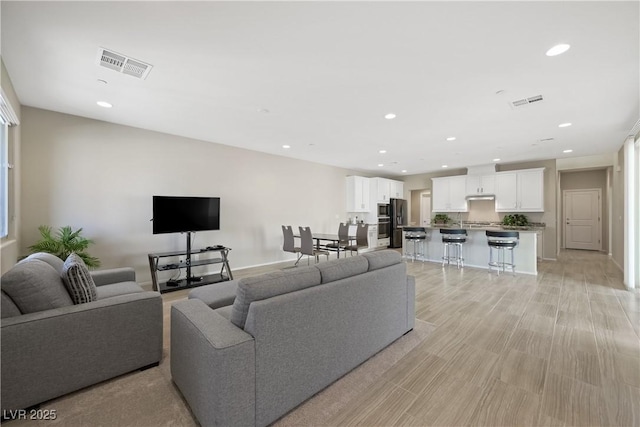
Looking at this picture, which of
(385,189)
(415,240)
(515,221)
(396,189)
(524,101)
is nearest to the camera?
(524,101)

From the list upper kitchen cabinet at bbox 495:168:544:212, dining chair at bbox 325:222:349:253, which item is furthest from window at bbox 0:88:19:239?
upper kitchen cabinet at bbox 495:168:544:212

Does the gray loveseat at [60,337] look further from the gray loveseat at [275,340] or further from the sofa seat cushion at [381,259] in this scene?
the sofa seat cushion at [381,259]

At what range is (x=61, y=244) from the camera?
132 inches

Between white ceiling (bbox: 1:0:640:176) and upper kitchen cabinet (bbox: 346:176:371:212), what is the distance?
3.73 m

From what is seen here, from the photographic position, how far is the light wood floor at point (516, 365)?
164cm

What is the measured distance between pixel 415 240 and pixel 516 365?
4580 mm

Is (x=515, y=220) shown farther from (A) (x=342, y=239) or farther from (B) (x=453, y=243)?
(A) (x=342, y=239)

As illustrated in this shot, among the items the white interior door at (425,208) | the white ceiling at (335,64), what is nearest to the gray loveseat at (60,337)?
the white ceiling at (335,64)

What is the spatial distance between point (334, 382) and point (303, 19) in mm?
2664

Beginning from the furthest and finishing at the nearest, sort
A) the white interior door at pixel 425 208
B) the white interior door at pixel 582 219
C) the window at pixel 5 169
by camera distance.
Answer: the white interior door at pixel 425 208, the white interior door at pixel 582 219, the window at pixel 5 169

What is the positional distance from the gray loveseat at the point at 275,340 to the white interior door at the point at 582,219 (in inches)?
399

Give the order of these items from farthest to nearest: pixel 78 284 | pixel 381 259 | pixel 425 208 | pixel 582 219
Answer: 1. pixel 425 208
2. pixel 582 219
3. pixel 381 259
4. pixel 78 284

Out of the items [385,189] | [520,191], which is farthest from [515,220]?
[385,189]

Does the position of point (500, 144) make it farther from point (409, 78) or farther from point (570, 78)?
point (409, 78)
